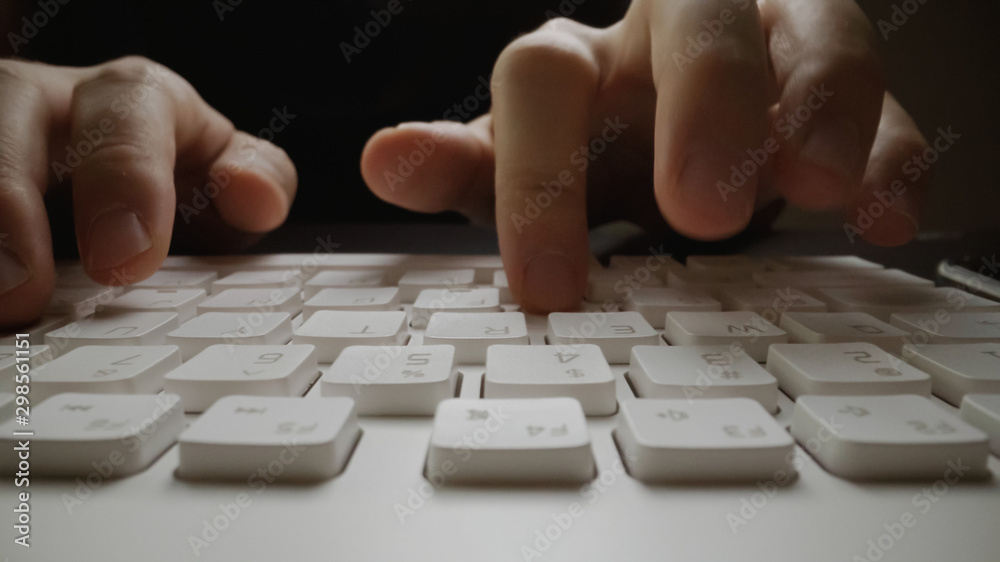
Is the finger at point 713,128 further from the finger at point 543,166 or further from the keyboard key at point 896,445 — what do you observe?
the keyboard key at point 896,445

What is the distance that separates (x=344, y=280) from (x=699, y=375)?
1.34 feet

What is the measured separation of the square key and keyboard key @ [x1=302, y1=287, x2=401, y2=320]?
23cm

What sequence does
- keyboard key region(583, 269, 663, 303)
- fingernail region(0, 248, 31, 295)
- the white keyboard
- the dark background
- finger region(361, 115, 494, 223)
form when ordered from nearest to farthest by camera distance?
the white keyboard
fingernail region(0, 248, 31, 295)
keyboard key region(583, 269, 663, 303)
finger region(361, 115, 494, 223)
the dark background

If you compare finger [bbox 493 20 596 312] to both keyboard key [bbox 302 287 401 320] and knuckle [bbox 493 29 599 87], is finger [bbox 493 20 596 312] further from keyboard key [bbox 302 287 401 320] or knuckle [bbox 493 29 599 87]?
keyboard key [bbox 302 287 401 320]

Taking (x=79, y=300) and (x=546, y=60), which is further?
(x=546, y=60)

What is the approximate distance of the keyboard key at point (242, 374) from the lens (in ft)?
1.04

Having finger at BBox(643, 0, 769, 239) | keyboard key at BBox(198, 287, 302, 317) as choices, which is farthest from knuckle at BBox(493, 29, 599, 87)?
keyboard key at BBox(198, 287, 302, 317)

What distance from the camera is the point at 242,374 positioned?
1.07 feet

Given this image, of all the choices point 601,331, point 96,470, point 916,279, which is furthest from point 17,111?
point 916,279

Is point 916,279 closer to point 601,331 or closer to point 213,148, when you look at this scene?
point 601,331

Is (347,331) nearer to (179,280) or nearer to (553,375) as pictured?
(553,375)

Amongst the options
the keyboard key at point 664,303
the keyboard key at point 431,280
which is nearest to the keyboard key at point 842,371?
the keyboard key at point 664,303

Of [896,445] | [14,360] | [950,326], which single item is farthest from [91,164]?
[950,326]

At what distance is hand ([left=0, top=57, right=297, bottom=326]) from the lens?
469mm
